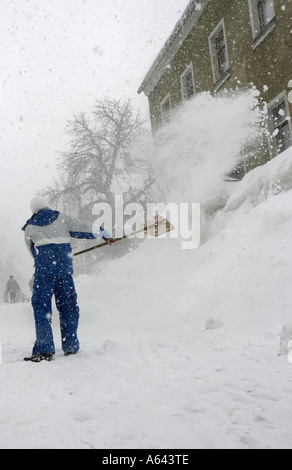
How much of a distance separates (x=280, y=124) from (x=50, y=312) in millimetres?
7747

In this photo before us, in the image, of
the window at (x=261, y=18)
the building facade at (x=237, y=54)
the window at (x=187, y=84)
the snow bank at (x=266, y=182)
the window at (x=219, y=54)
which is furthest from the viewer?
the window at (x=187, y=84)

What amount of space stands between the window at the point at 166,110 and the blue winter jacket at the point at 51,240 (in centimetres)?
1404

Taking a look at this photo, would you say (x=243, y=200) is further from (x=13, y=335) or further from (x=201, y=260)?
(x=13, y=335)

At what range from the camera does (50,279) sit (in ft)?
12.5

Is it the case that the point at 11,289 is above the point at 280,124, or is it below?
below

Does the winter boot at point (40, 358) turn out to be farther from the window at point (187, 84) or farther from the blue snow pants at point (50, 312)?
the window at point (187, 84)

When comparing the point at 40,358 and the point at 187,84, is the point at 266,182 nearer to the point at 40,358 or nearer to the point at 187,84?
the point at 40,358

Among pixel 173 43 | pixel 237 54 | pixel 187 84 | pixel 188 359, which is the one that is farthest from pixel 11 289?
pixel 188 359

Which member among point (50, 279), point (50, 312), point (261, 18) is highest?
point (261, 18)

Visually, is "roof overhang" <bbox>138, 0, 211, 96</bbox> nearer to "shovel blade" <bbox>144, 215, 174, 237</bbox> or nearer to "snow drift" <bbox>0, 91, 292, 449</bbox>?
"snow drift" <bbox>0, 91, 292, 449</bbox>

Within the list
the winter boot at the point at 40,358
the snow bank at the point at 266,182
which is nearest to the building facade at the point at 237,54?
the snow bank at the point at 266,182

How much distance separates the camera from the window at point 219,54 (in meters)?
12.0
